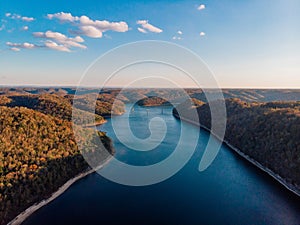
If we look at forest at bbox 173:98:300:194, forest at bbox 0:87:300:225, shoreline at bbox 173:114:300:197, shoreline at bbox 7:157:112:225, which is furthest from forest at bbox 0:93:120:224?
forest at bbox 173:98:300:194

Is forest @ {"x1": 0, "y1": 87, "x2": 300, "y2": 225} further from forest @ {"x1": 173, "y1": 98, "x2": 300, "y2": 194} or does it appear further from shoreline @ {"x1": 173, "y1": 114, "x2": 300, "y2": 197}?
shoreline @ {"x1": 173, "y1": 114, "x2": 300, "y2": 197}

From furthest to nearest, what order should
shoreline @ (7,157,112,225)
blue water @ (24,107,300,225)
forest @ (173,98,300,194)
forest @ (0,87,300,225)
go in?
forest @ (173,98,300,194)
forest @ (0,87,300,225)
blue water @ (24,107,300,225)
shoreline @ (7,157,112,225)

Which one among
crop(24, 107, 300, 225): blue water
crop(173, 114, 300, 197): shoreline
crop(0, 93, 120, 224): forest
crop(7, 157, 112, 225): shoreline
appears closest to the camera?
crop(7, 157, 112, 225): shoreline

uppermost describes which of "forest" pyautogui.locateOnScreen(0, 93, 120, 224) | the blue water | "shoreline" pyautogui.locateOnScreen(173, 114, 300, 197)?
"forest" pyautogui.locateOnScreen(0, 93, 120, 224)

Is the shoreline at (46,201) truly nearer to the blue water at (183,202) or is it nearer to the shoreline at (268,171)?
the blue water at (183,202)

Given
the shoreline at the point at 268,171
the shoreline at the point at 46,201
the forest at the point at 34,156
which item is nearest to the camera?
the shoreline at the point at 46,201

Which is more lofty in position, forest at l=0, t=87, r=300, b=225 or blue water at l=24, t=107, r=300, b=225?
forest at l=0, t=87, r=300, b=225

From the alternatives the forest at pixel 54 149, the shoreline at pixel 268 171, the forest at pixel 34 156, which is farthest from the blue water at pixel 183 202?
the forest at pixel 54 149

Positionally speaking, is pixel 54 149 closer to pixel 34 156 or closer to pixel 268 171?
pixel 34 156

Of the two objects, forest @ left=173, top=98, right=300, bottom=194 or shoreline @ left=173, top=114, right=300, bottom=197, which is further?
forest @ left=173, top=98, right=300, bottom=194
